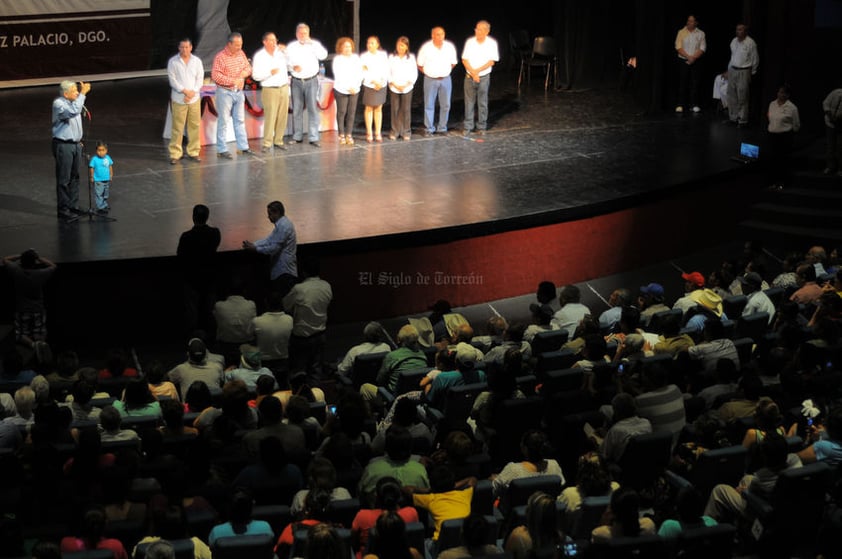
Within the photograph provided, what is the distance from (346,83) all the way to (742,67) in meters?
5.00

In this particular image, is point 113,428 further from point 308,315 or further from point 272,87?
point 272,87

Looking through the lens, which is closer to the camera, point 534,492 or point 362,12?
point 534,492

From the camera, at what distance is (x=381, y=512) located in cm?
562

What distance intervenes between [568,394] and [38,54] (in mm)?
11673

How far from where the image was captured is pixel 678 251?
12.6 meters

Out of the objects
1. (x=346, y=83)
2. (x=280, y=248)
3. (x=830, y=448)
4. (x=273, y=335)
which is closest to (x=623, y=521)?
(x=830, y=448)

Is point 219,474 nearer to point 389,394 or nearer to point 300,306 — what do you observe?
point 389,394

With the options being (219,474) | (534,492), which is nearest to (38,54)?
(219,474)

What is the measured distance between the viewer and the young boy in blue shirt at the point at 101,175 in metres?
10.7

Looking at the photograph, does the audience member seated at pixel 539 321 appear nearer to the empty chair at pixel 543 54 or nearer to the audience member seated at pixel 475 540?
the audience member seated at pixel 475 540

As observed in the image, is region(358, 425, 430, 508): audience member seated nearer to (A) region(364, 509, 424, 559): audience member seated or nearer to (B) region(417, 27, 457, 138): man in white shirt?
(A) region(364, 509, 424, 559): audience member seated

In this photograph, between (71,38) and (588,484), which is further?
(71,38)

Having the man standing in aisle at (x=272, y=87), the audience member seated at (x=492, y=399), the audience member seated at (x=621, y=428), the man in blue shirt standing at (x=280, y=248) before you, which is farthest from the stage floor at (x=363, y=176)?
the audience member seated at (x=621, y=428)

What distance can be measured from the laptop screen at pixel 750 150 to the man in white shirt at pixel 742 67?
1.82 meters
